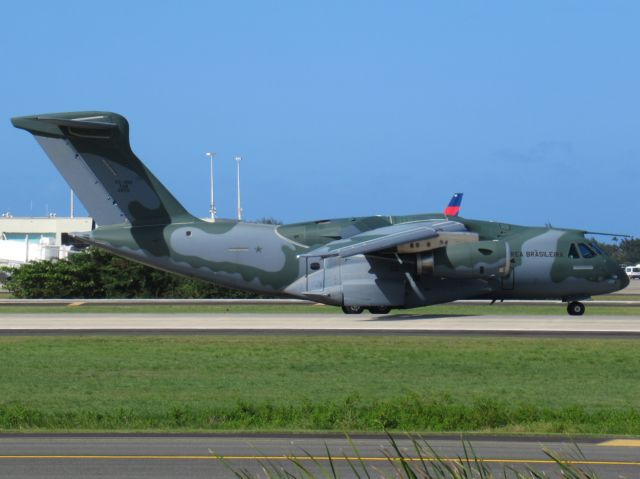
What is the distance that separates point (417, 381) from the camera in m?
21.6

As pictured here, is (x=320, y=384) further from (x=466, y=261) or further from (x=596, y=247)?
(x=596, y=247)

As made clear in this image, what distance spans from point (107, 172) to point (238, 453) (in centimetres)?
2648

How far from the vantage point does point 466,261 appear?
35938 mm

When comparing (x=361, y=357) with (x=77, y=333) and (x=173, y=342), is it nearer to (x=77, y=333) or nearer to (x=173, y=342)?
(x=173, y=342)

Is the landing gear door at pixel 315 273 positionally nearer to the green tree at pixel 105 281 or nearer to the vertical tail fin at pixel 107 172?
the vertical tail fin at pixel 107 172

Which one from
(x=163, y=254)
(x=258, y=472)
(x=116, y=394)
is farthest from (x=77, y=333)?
(x=258, y=472)

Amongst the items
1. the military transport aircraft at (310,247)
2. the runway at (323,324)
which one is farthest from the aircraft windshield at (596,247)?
the runway at (323,324)

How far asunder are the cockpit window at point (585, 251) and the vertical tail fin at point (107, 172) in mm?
14381

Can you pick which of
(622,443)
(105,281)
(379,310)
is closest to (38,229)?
(105,281)

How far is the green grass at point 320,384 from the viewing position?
16266mm

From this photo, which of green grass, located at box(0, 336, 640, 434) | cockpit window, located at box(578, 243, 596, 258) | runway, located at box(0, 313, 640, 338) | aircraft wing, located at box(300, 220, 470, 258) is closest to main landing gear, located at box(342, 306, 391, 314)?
runway, located at box(0, 313, 640, 338)

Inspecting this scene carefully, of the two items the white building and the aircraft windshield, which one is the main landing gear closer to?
the aircraft windshield

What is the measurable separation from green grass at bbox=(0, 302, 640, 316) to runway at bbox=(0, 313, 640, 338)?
288 centimetres

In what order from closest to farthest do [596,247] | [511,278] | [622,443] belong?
[622,443] < [511,278] < [596,247]
